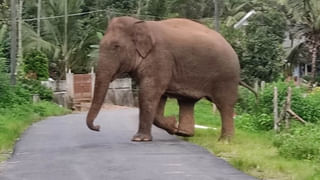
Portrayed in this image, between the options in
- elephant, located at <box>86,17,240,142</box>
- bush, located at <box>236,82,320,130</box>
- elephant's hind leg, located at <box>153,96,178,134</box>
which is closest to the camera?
elephant, located at <box>86,17,240,142</box>

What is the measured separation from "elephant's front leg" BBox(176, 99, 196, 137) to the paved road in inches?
12.4

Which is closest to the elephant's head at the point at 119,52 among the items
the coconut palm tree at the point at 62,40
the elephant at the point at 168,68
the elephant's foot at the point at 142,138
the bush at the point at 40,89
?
the elephant at the point at 168,68

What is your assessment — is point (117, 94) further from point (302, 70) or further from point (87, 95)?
point (302, 70)

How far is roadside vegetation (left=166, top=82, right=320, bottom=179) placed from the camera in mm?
11680

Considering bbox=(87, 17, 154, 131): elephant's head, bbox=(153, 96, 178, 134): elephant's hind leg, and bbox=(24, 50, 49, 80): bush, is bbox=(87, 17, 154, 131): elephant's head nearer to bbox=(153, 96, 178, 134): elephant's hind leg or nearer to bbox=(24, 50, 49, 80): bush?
bbox=(153, 96, 178, 134): elephant's hind leg

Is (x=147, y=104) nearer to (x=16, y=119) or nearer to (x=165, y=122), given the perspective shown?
(x=165, y=122)

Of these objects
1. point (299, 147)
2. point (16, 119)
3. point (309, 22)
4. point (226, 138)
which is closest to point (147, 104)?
point (226, 138)

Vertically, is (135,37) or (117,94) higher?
(135,37)

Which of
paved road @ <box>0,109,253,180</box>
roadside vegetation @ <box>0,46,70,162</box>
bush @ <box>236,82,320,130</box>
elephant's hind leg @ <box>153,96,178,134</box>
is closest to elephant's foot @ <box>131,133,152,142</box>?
paved road @ <box>0,109,253,180</box>

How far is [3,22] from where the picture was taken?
131ft

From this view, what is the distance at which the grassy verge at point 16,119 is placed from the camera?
1689 cm

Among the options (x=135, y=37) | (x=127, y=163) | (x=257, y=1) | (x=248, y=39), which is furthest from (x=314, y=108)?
(x=257, y=1)

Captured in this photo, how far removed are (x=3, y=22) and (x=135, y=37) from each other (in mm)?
23984

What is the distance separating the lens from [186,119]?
18.4 meters
